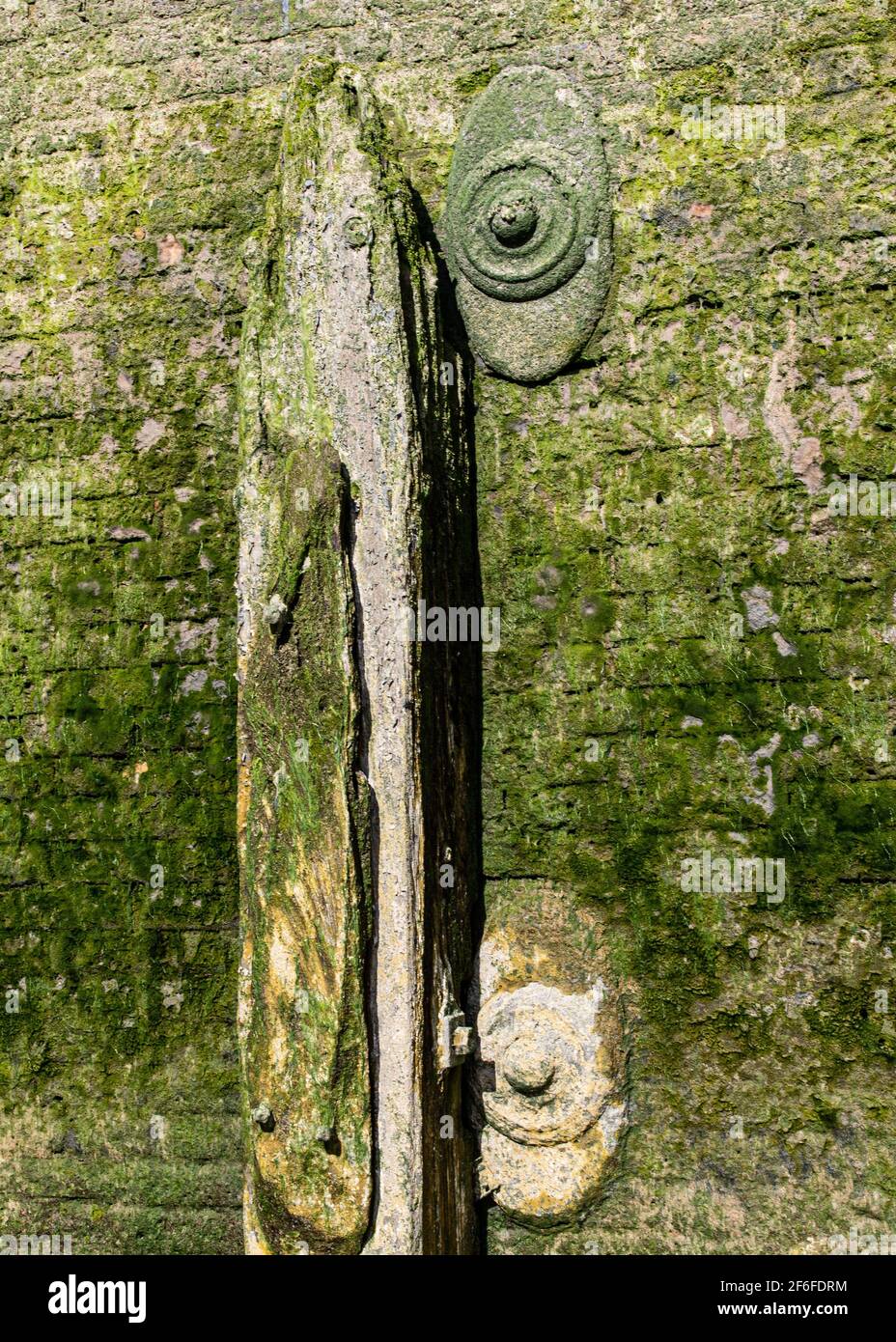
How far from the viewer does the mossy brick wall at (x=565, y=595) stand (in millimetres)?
2965

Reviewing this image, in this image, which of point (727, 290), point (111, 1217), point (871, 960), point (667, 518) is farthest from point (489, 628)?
point (111, 1217)

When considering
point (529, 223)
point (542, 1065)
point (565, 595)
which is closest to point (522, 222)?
point (529, 223)

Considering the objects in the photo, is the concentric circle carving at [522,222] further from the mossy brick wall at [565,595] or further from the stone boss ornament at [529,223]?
the mossy brick wall at [565,595]

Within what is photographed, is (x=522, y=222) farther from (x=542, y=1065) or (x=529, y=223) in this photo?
(x=542, y=1065)

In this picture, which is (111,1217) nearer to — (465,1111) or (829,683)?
(465,1111)

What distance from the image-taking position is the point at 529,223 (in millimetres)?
3131

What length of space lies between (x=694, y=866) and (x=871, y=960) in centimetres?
47

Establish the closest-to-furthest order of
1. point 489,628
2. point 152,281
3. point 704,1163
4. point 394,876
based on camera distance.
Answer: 1. point 394,876
2. point 704,1163
3. point 489,628
4. point 152,281

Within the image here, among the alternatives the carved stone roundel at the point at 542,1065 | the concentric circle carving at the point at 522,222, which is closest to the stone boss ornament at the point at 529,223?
the concentric circle carving at the point at 522,222

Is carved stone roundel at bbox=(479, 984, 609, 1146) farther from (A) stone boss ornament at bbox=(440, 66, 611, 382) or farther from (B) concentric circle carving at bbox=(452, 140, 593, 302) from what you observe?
(B) concentric circle carving at bbox=(452, 140, 593, 302)

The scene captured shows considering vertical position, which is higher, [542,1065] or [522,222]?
[522,222]

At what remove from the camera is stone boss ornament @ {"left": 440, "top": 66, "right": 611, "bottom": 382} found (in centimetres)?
315

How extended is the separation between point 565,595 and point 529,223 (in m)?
0.97

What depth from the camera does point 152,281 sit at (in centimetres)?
347
